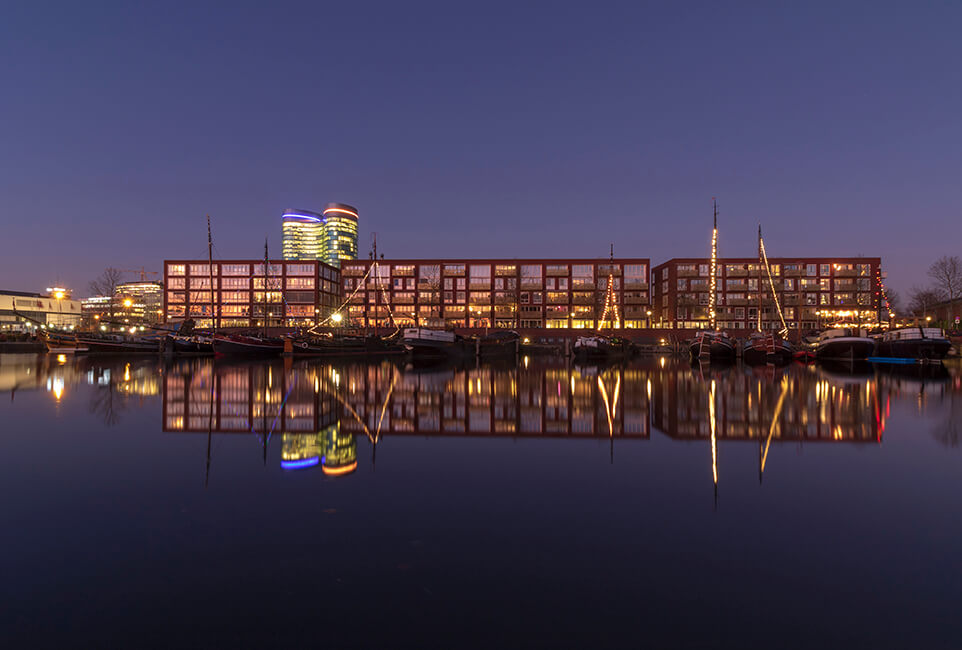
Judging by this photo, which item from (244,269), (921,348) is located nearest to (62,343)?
(244,269)

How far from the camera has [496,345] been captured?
7562 centimetres

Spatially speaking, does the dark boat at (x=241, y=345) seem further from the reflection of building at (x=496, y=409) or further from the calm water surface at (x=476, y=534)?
the calm water surface at (x=476, y=534)

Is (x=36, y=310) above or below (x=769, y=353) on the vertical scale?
above

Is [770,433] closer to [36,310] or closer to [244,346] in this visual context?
[244,346]

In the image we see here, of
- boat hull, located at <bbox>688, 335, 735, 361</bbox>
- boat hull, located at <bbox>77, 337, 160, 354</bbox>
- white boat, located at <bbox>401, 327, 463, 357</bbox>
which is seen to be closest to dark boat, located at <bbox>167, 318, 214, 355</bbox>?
boat hull, located at <bbox>77, 337, 160, 354</bbox>

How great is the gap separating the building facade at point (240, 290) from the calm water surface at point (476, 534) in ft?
393

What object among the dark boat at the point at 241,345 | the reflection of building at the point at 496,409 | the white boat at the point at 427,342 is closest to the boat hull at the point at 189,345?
the dark boat at the point at 241,345

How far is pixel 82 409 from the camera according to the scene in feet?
57.0

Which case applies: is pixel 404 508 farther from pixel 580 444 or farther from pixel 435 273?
pixel 435 273

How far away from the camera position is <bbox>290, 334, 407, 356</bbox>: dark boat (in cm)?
6009

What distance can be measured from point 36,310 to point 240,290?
66135 millimetres

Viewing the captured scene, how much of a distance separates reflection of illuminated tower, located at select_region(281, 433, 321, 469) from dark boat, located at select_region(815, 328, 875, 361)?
5443 cm

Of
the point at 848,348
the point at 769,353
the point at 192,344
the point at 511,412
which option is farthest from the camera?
the point at 192,344

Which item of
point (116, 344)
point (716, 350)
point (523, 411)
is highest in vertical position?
point (116, 344)
